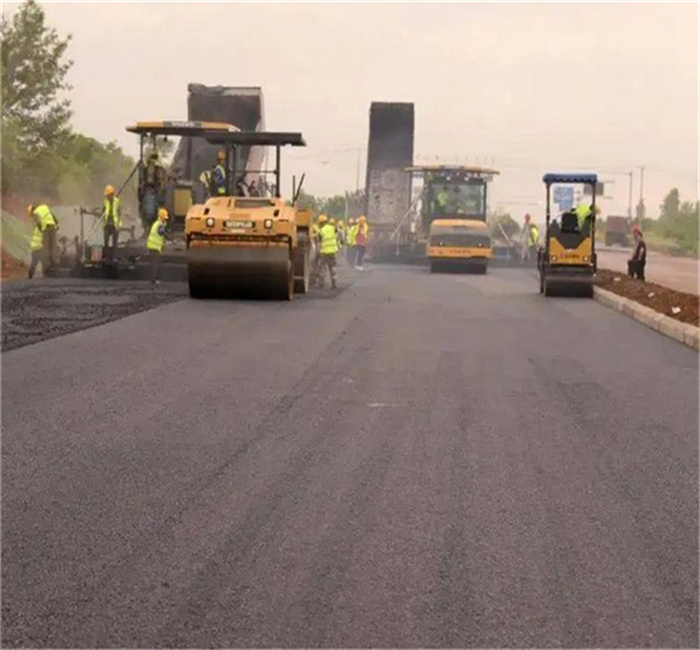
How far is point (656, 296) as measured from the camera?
2436 cm

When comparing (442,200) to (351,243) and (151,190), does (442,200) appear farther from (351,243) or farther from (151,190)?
(151,190)

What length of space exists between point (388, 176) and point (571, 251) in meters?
20.0

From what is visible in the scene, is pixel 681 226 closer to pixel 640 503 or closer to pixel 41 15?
pixel 41 15

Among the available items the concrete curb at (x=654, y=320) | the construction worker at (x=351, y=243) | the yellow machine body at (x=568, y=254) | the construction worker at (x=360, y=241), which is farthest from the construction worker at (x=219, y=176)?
the construction worker at (x=351, y=243)

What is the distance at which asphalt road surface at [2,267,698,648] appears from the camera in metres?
5.15

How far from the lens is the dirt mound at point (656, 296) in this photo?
20.1 meters

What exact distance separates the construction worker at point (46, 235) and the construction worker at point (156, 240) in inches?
92.5

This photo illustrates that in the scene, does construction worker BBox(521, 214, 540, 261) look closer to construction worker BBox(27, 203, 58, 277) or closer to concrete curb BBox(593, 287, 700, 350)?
concrete curb BBox(593, 287, 700, 350)

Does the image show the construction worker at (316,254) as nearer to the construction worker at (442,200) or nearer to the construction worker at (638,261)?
the construction worker at (638,261)

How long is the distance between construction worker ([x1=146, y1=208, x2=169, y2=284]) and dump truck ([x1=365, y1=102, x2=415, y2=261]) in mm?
17844

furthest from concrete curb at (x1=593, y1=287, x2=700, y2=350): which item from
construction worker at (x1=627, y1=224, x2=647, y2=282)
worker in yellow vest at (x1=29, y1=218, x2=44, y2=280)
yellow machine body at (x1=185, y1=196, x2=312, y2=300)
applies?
worker in yellow vest at (x1=29, y1=218, x2=44, y2=280)

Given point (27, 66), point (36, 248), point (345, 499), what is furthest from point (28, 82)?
point (345, 499)

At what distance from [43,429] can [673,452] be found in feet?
13.8

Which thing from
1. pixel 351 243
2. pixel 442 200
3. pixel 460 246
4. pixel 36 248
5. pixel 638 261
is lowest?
pixel 351 243
